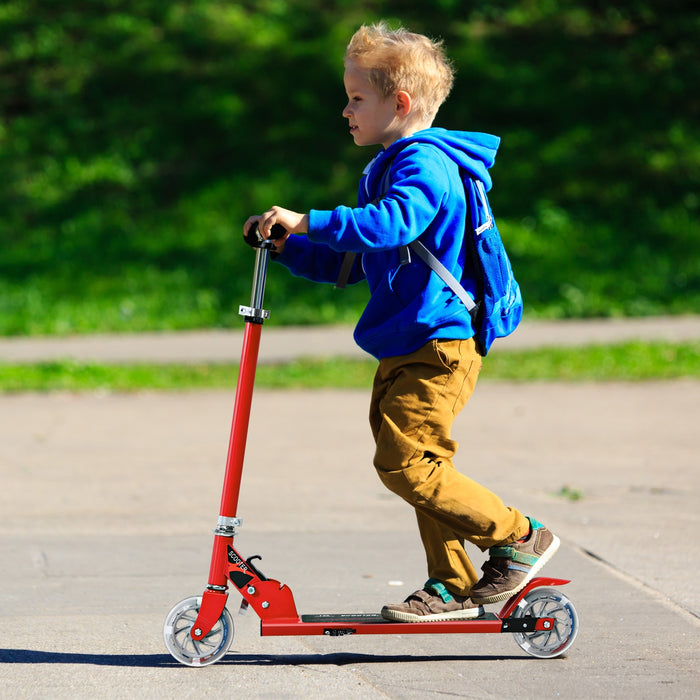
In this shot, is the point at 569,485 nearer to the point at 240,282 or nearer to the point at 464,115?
the point at 240,282

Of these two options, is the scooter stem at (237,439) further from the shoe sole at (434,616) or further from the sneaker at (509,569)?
the sneaker at (509,569)

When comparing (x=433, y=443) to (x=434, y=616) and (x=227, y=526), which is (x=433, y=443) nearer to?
(x=434, y=616)

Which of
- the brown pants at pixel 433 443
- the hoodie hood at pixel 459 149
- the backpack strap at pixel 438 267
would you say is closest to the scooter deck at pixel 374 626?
the brown pants at pixel 433 443

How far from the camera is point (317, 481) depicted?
6.13m

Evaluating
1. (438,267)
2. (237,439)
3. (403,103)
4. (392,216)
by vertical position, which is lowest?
(237,439)

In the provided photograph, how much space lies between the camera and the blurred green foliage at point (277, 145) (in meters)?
12.6

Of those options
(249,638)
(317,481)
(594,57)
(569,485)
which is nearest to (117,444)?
(317,481)

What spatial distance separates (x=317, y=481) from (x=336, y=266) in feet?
8.28

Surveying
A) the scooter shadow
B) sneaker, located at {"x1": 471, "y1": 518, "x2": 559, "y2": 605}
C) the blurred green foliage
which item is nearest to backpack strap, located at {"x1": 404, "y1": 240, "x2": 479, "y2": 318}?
sneaker, located at {"x1": 471, "y1": 518, "x2": 559, "y2": 605}

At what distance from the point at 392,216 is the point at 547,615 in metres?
1.30

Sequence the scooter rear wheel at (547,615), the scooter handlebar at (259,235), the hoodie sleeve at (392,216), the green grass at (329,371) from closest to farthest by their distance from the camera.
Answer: the hoodie sleeve at (392,216), the scooter handlebar at (259,235), the scooter rear wheel at (547,615), the green grass at (329,371)

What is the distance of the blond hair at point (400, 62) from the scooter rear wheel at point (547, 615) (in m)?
1.49

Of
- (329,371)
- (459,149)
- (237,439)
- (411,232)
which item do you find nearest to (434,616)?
(237,439)

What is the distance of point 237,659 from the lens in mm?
3635
